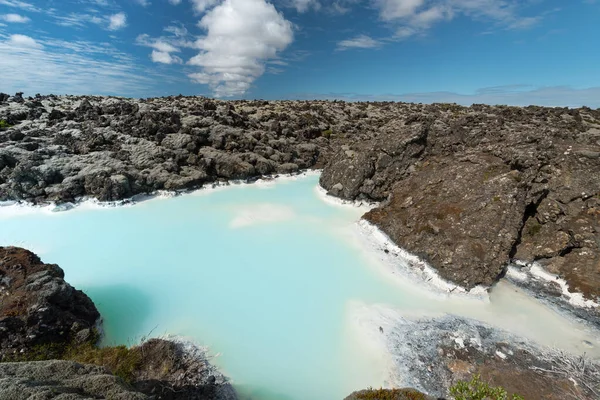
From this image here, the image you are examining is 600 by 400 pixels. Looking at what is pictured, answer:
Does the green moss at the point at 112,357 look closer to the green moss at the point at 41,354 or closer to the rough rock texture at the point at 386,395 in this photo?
the green moss at the point at 41,354

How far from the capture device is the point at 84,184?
27297mm

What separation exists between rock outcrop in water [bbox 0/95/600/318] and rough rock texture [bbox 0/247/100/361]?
48.3ft

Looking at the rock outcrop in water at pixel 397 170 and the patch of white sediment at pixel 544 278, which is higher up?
the rock outcrop in water at pixel 397 170

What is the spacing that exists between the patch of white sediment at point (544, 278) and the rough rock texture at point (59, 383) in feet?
60.1

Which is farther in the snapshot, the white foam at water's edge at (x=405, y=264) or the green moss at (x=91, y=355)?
the white foam at water's edge at (x=405, y=264)

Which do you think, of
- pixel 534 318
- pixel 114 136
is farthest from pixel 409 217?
pixel 114 136

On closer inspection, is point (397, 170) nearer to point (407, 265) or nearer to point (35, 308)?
point (407, 265)

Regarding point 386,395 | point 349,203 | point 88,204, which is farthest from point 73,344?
point 349,203

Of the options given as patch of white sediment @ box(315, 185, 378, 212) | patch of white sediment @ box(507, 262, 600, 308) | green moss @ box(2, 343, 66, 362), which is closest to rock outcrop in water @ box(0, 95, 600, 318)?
patch of white sediment @ box(507, 262, 600, 308)

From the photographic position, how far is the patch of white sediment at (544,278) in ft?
46.7

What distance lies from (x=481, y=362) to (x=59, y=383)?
13463 mm

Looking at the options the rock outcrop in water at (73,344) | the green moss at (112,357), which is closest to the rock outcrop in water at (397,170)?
the rock outcrop in water at (73,344)

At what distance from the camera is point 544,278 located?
15922 mm

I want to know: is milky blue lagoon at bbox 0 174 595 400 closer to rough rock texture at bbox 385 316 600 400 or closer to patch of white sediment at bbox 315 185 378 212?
rough rock texture at bbox 385 316 600 400
